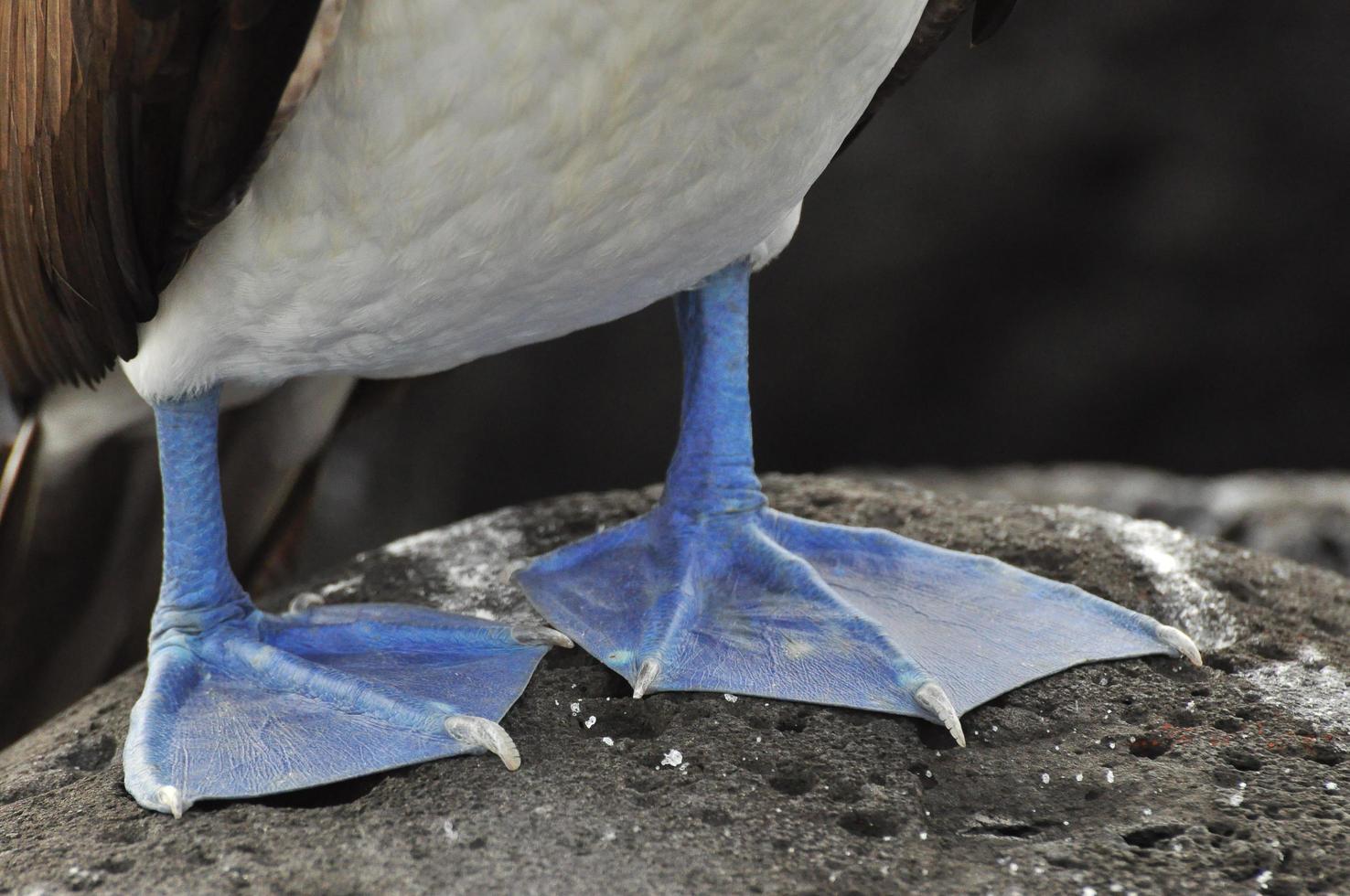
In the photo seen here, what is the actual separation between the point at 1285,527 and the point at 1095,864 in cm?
198

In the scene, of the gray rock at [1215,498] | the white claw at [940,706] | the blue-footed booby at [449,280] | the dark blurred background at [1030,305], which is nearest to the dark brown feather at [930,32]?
the blue-footed booby at [449,280]

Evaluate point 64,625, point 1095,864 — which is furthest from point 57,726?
point 1095,864

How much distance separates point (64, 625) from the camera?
1.91m

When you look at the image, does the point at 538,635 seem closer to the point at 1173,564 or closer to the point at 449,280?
the point at 449,280

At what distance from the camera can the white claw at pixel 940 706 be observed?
1.33 meters

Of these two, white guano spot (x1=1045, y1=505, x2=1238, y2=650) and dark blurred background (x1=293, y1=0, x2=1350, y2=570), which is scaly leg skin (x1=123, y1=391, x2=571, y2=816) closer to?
white guano spot (x1=1045, y1=505, x2=1238, y2=650)

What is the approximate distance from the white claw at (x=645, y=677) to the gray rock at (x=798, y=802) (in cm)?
2

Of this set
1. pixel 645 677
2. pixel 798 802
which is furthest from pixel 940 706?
pixel 645 677

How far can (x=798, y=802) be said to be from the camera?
125 centimetres

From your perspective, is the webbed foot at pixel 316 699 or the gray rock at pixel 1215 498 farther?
the gray rock at pixel 1215 498

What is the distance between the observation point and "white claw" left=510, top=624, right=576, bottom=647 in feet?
4.83

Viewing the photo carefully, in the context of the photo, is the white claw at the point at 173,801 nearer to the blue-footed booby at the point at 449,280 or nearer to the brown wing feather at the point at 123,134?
the blue-footed booby at the point at 449,280

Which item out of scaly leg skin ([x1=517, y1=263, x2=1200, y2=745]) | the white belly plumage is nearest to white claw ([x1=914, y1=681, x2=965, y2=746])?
scaly leg skin ([x1=517, y1=263, x2=1200, y2=745])

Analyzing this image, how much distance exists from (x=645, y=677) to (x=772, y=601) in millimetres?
221
